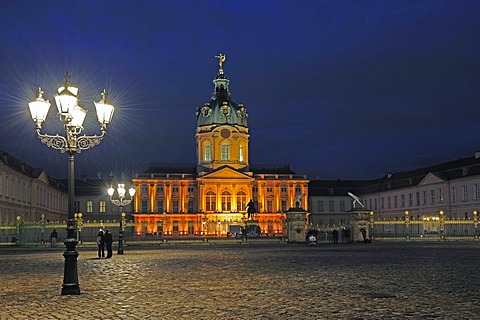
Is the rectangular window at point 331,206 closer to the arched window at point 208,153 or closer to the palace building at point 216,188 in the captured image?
the palace building at point 216,188

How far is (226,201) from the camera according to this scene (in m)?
94.4

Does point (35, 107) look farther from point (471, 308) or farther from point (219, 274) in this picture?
point (471, 308)

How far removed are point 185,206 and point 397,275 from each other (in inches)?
3102

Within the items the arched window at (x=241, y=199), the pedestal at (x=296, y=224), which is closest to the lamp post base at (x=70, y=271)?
the pedestal at (x=296, y=224)

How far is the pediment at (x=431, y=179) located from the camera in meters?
77.1

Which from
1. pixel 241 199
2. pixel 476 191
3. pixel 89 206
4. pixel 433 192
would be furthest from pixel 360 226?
pixel 89 206

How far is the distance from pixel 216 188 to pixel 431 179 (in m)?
30.9

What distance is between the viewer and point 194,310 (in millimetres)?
10930

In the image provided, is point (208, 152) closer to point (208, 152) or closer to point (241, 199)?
point (208, 152)

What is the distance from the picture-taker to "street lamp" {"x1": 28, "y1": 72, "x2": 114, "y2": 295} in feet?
44.9

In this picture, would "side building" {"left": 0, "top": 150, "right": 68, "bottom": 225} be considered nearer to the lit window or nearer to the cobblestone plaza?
the lit window

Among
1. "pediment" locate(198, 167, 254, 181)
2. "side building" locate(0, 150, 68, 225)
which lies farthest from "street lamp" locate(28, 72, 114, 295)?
"pediment" locate(198, 167, 254, 181)

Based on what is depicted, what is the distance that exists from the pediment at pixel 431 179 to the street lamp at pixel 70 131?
219ft

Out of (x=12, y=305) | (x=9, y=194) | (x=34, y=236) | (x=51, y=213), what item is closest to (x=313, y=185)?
(x=51, y=213)
